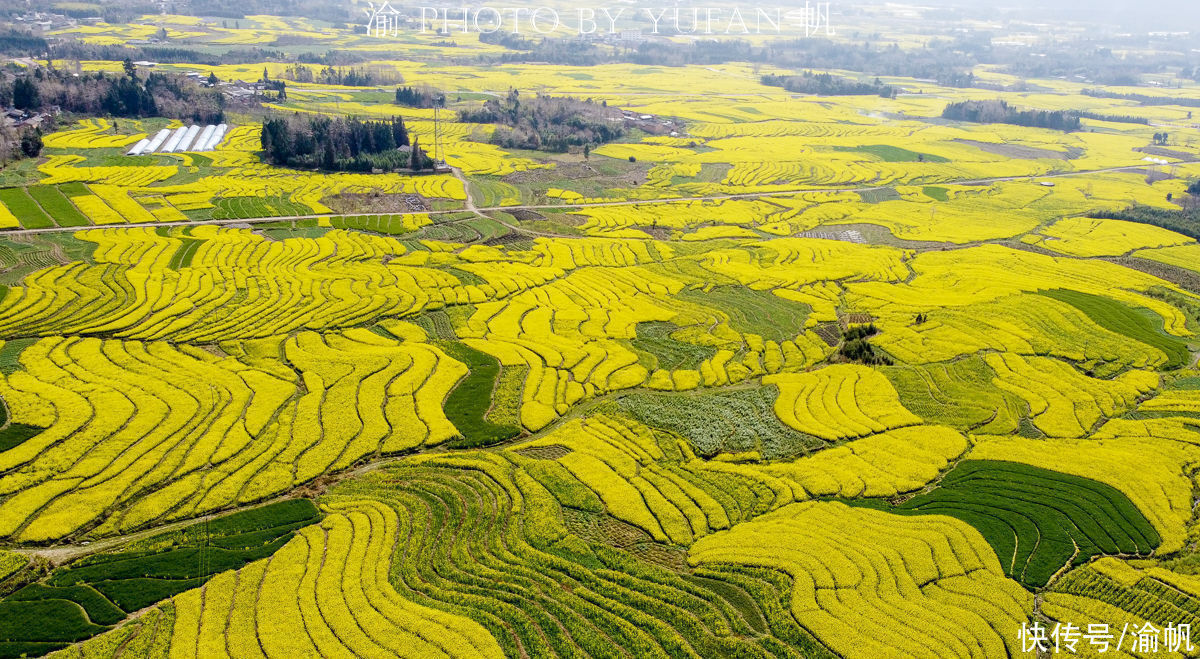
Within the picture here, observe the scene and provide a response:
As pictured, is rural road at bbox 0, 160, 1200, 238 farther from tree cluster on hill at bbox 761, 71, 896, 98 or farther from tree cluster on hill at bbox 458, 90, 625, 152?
tree cluster on hill at bbox 761, 71, 896, 98

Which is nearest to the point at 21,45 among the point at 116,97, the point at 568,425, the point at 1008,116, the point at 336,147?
the point at 116,97

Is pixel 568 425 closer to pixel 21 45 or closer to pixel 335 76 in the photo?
pixel 335 76

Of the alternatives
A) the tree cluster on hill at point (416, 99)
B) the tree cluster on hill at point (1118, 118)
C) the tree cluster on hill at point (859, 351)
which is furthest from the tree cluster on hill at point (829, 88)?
the tree cluster on hill at point (859, 351)

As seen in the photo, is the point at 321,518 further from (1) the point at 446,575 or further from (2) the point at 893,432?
(2) the point at 893,432

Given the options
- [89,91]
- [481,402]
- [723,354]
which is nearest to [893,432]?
[723,354]

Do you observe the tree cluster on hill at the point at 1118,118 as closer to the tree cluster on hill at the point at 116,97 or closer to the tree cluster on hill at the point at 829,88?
the tree cluster on hill at the point at 829,88

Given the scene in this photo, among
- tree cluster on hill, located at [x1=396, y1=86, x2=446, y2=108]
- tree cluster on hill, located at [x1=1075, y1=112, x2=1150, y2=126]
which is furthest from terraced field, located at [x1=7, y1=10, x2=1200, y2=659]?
tree cluster on hill, located at [x1=1075, y1=112, x2=1150, y2=126]
